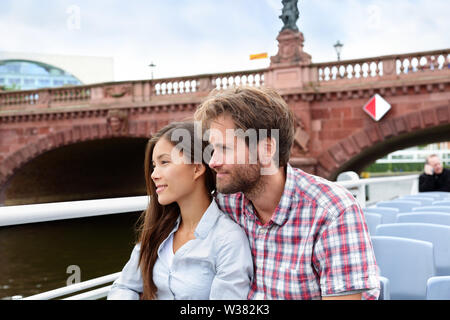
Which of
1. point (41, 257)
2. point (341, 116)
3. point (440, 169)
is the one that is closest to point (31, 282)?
point (41, 257)

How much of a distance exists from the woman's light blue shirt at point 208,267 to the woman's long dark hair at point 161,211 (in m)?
0.03

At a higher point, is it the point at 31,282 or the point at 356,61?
the point at 356,61

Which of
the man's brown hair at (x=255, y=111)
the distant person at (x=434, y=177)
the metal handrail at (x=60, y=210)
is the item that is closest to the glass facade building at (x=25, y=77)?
the distant person at (x=434, y=177)

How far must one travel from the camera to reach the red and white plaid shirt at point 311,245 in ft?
3.76

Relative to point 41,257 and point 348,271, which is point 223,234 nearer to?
point 348,271

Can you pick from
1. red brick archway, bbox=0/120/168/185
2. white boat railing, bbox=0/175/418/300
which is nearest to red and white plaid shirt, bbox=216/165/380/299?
white boat railing, bbox=0/175/418/300

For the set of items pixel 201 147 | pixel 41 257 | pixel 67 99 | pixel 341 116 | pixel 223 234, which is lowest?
pixel 41 257

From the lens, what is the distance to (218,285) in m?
1.33

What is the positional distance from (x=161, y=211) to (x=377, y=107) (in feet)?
37.6

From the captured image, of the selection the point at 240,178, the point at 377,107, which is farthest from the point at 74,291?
the point at 377,107

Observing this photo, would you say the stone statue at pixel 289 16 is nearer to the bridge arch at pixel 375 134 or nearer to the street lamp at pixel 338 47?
the street lamp at pixel 338 47

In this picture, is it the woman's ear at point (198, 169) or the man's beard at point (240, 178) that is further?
the woman's ear at point (198, 169)

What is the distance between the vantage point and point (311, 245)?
122 cm
